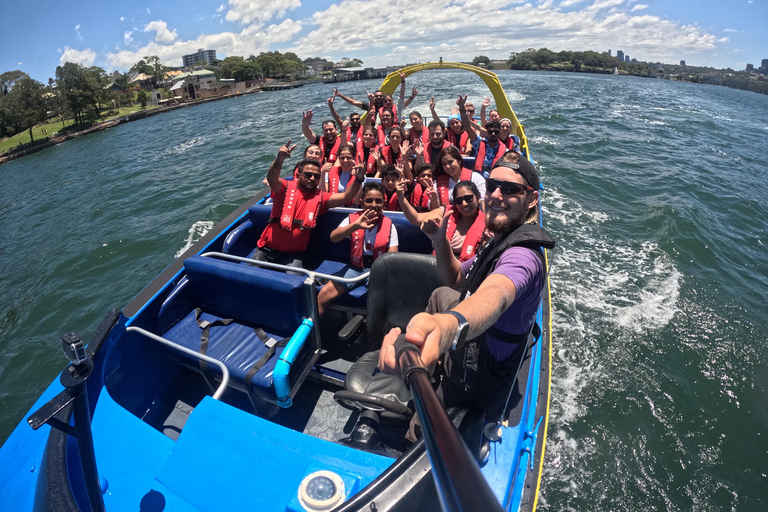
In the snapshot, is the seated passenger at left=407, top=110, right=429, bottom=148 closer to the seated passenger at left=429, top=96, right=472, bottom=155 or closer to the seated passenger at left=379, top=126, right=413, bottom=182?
the seated passenger at left=429, top=96, right=472, bottom=155

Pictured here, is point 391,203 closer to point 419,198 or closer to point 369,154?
point 419,198

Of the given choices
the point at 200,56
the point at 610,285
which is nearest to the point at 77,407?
the point at 610,285

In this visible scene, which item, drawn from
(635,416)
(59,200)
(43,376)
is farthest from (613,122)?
(59,200)

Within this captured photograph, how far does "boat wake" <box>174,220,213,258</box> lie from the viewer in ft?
25.0

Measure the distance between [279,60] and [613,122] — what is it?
8652 centimetres

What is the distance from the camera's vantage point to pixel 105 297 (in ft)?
21.1

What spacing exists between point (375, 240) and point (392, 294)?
106cm

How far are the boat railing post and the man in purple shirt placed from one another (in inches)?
38.0

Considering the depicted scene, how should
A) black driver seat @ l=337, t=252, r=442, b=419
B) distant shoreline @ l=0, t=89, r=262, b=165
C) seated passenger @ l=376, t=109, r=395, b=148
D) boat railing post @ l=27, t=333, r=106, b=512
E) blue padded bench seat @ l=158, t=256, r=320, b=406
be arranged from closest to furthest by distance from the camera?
boat railing post @ l=27, t=333, r=106, b=512, black driver seat @ l=337, t=252, r=442, b=419, blue padded bench seat @ l=158, t=256, r=320, b=406, seated passenger @ l=376, t=109, r=395, b=148, distant shoreline @ l=0, t=89, r=262, b=165

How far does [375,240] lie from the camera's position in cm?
362

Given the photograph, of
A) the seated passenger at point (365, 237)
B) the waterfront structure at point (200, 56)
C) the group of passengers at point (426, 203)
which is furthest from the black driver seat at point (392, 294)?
the waterfront structure at point (200, 56)

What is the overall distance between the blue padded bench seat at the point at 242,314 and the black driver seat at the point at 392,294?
0.53 m

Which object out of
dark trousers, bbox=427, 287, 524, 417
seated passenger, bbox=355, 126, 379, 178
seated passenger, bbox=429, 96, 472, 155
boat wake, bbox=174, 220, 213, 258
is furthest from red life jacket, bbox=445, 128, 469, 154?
boat wake, bbox=174, 220, 213, 258

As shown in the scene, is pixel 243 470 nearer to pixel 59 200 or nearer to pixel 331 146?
pixel 331 146
